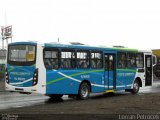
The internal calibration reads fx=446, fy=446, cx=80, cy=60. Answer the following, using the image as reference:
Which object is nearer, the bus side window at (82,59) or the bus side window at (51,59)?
the bus side window at (51,59)

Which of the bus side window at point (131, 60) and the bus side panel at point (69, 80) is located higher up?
the bus side window at point (131, 60)

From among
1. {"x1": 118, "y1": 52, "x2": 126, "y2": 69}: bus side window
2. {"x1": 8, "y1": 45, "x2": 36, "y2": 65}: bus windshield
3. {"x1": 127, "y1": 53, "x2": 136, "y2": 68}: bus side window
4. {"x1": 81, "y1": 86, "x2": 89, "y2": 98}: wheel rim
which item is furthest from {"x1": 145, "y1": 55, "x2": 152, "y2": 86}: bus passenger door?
{"x1": 8, "y1": 45, "x2": 36, "y2": 65}: bus windshield

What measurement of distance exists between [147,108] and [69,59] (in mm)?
5879

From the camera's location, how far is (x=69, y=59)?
20734 mm

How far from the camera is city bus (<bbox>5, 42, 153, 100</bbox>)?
19141 millimetres

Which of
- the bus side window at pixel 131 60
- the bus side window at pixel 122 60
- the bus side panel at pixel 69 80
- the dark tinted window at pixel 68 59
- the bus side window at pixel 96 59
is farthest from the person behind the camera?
the bus side window at pixel 131 60

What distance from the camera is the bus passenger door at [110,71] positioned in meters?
23.4

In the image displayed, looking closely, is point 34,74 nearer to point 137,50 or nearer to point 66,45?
point 66,45

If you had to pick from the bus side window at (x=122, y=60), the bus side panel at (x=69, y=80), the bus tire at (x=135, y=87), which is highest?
the bus side window at (x=122, y=60)

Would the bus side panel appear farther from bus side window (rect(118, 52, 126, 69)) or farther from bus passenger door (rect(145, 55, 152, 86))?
bus passenger door (rect(145, 55, 152, 86))

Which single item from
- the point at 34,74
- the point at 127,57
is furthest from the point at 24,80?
the point at 127,57

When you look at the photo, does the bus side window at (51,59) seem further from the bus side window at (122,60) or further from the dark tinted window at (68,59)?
the bus side window at (122,60)

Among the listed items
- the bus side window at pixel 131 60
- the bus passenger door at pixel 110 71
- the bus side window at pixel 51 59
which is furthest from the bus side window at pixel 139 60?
the bus side window at pixel 51 59

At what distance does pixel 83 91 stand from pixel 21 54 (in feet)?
12.7
